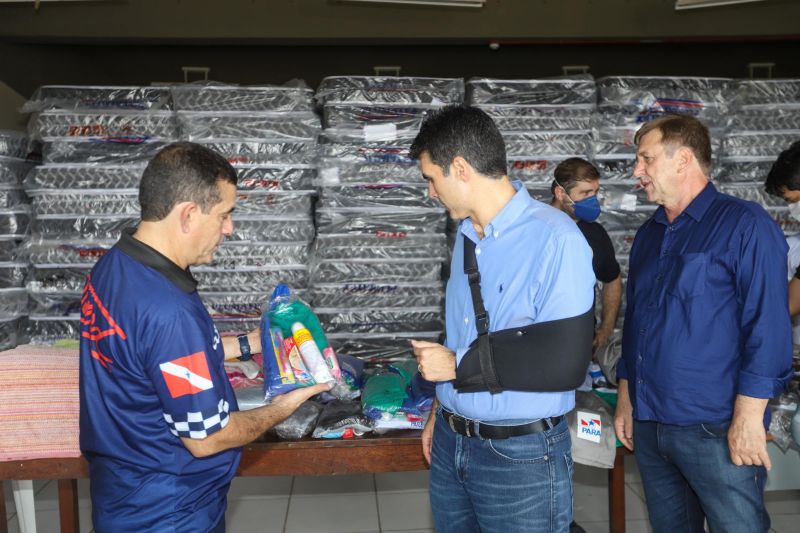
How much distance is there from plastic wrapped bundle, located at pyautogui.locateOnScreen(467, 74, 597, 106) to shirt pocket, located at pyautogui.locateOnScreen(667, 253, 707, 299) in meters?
2.38

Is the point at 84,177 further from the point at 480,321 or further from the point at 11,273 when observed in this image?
the point at 480,321

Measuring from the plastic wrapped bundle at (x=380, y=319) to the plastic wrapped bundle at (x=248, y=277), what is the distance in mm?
260

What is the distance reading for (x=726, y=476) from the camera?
2068 mm

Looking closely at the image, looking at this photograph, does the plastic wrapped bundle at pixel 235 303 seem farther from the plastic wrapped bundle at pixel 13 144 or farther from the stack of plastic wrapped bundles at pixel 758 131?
the stack of plastic wrapped bundles at pixel 758 131

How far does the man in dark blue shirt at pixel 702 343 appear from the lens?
6.61 feet

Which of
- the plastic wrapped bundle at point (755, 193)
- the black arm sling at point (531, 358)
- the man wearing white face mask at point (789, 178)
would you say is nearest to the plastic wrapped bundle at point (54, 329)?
the black arm sling at point (531, 358)

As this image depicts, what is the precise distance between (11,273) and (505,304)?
3.61 meters

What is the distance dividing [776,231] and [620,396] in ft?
2.57

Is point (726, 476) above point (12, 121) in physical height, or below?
below

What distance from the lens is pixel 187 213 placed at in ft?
5.85

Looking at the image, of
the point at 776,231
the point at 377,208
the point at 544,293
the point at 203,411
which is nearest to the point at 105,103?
the point at 377,208

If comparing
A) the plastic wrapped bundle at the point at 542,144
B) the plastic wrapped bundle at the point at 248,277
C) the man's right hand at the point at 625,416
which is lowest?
the man's right hand at the point at 625,416

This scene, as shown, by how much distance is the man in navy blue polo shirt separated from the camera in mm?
1676

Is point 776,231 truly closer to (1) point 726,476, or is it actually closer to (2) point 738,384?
(2) point 738,384
